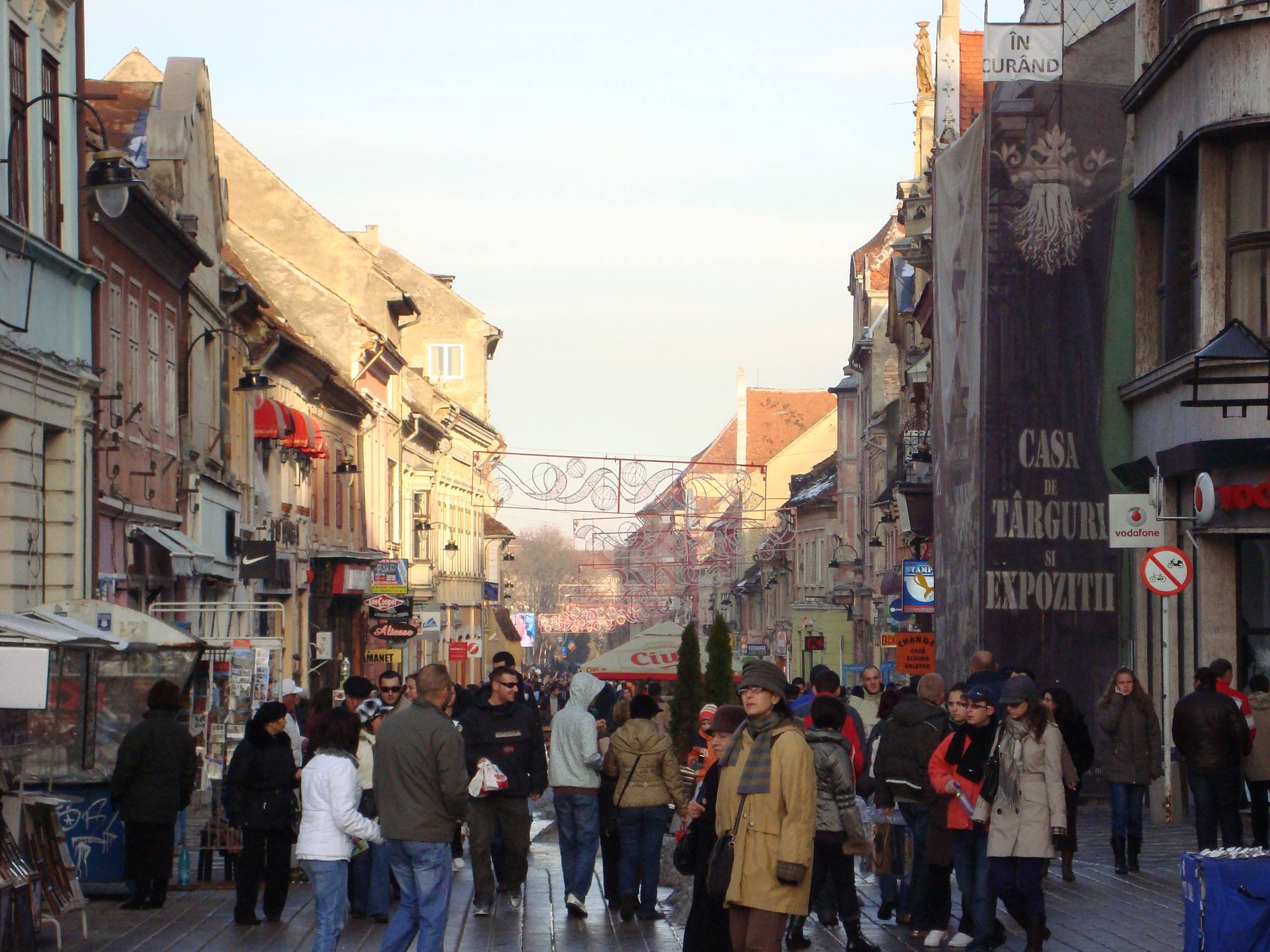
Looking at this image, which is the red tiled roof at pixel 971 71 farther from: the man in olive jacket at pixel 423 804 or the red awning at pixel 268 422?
the man in olive jacket at pixel 423 804

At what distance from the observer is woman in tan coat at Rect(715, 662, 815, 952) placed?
9.15 metres

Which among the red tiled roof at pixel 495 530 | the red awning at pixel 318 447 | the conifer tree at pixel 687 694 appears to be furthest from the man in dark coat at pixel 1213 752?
the red tiled roof at pixel 495 530

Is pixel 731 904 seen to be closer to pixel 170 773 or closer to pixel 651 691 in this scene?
pixel 170 773

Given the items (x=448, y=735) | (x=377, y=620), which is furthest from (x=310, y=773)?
(x=377, y=620)

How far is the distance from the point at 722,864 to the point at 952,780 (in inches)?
136

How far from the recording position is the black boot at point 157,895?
1532 cm

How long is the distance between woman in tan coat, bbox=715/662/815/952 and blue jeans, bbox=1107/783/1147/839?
304 inches

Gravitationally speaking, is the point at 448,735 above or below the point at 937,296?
below

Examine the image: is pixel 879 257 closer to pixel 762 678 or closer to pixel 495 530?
pixel 495 530

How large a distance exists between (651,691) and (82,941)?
1494 cm

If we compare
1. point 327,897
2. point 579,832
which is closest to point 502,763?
point 579,832

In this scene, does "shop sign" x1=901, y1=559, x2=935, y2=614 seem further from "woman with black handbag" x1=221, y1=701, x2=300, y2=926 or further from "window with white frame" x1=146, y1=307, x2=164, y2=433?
"woman with black handbag" x1=221, y1=701, x2=300, y2=926

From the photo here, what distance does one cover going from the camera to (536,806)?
2947 cm

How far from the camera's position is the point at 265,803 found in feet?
48.3
